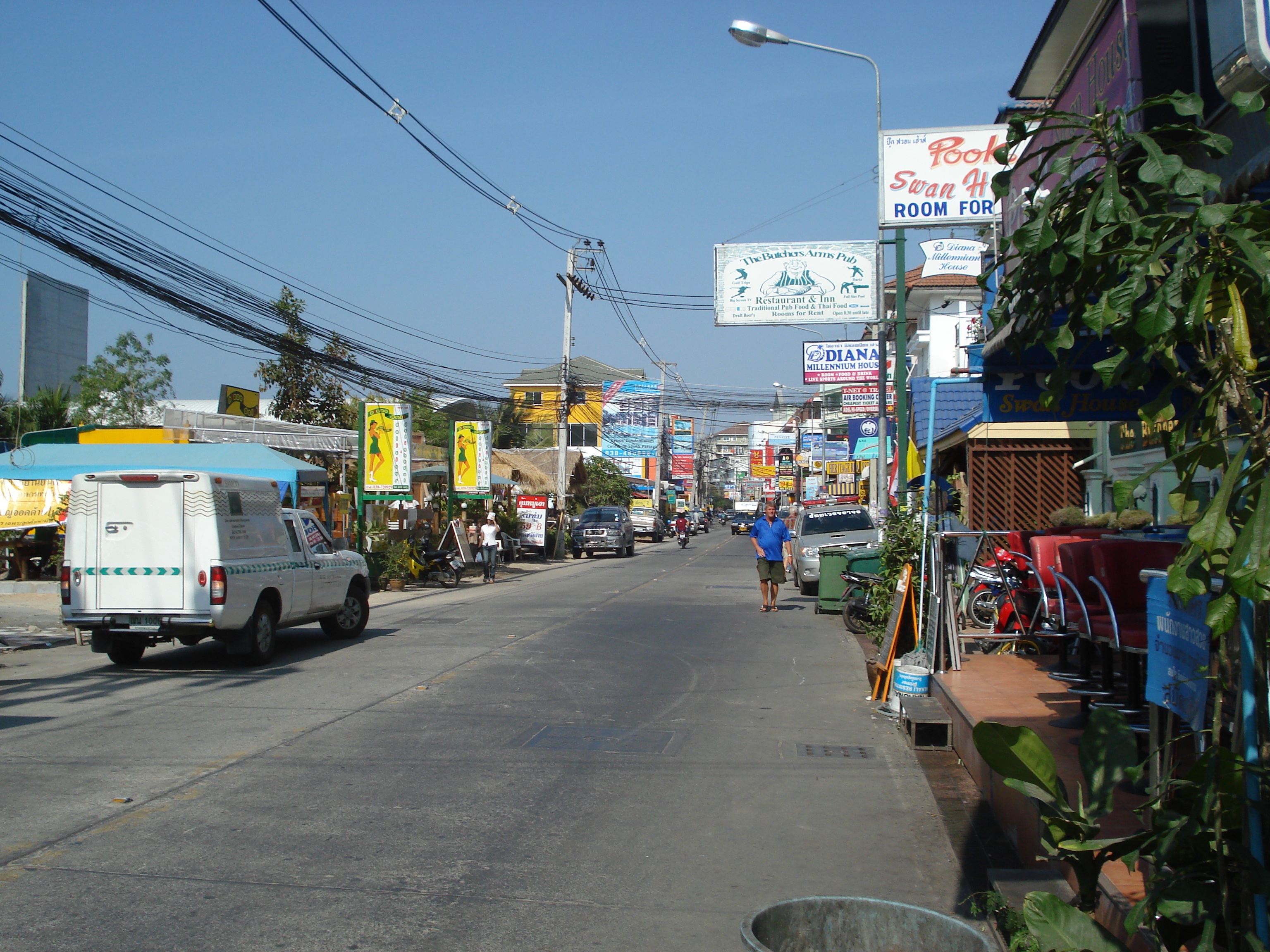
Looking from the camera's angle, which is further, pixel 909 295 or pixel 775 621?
pixel 909 295

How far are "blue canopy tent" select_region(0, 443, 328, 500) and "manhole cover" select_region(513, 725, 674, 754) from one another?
13.9 metres

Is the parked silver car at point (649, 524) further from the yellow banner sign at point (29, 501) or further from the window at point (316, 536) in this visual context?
the window at point (316, 536)

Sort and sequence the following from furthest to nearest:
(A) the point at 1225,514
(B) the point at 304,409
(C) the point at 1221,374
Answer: (B) the point at 304,409, (C) the point at 1221,374, (A) the point at 1225,514

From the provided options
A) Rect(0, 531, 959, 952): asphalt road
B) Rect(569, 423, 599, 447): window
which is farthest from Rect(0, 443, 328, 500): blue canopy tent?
Rect(569, 423, 599, 447): window

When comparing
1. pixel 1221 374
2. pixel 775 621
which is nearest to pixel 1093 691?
pixel 1221 374

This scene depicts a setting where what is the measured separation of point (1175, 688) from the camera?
3760mm

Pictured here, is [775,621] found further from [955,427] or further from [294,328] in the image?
[294,328]

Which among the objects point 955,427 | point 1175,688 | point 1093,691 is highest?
point 955,427

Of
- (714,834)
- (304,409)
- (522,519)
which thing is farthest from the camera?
(522,519)

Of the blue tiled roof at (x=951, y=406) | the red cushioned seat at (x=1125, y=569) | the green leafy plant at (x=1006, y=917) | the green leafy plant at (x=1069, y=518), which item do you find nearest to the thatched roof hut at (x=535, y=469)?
the blue tiled roof at (x=951, y=406)

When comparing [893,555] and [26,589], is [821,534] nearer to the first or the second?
[893,555]

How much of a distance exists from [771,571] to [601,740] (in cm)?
1069

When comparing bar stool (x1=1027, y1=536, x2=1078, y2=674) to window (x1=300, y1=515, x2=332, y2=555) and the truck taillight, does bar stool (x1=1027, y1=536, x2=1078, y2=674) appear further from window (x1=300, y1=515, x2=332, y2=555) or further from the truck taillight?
window (x1=300, y1=515, x2=332, y2=555)

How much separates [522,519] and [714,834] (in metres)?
30.9
